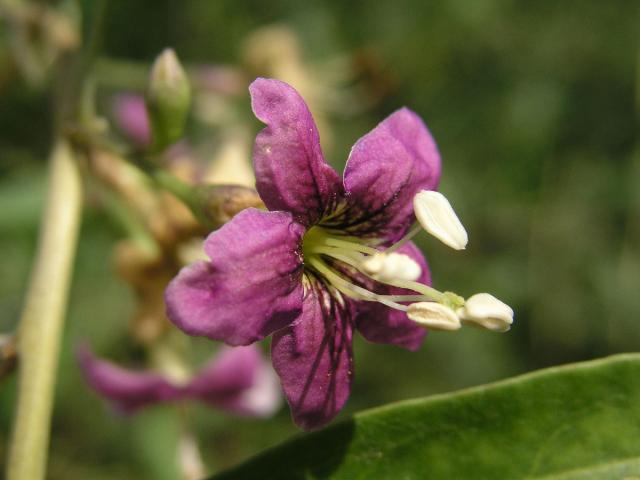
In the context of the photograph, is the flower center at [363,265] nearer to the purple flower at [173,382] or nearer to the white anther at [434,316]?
the white anther at [434,316]

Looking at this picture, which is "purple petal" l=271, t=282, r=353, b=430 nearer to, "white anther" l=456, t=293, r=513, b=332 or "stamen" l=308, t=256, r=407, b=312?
"stamen" l=308, t=256, r=407, b=312

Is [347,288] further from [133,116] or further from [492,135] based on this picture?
[492,135]

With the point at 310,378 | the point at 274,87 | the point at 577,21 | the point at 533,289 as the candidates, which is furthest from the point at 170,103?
the point at 577,21

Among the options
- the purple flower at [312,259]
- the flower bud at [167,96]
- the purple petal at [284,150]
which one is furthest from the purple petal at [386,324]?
the flower bud at [167,96]

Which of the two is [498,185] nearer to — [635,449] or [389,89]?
[389,89]

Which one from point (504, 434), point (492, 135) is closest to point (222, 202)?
point (504, 434)

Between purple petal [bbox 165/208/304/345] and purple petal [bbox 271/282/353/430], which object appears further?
purple petal [bbox 271/282/353/430]

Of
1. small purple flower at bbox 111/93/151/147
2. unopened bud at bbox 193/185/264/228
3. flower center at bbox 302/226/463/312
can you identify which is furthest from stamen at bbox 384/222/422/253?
small purple flower at bbox 111/93/151/147
